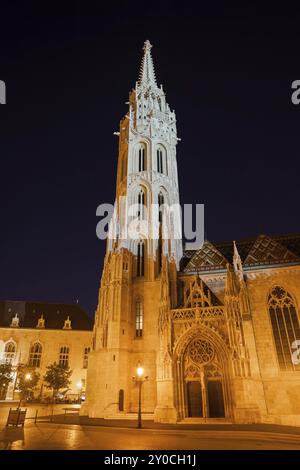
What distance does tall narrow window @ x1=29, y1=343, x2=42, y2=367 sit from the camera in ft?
162

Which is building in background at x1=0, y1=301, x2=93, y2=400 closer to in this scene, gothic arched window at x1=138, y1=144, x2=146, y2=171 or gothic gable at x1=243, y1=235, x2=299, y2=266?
gothic arched window at x1=138, y1=144, x2=146, y2=171

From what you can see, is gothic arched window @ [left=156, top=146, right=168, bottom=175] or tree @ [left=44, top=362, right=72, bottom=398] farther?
tree @ [left=44, top=362, right=72, bottom=398]

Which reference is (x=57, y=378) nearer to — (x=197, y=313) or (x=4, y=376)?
(x=4, y=376)

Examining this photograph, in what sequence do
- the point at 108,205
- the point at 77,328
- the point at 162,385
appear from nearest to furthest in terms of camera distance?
the point at 162,385, the point at 108,205, the point at 77,328

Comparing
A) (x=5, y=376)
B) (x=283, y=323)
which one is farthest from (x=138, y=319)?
(x=5, y=376)

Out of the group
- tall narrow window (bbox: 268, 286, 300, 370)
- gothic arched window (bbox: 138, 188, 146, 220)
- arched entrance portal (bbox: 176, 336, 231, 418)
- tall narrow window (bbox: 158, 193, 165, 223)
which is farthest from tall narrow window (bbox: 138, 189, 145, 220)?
tall narrow window (bbox: 268, 286, 300, 370)

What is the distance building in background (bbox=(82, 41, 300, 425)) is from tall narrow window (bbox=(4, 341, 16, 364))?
29.9 metres

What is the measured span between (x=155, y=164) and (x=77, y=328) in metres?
34.0

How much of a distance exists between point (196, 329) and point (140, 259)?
31.2ft

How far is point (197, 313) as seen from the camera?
2358cm

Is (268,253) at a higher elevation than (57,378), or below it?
higher

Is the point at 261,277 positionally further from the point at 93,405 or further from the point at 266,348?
the point at 93,405

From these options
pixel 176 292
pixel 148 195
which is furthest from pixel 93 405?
pixel 148 195

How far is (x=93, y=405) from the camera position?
24.1m
